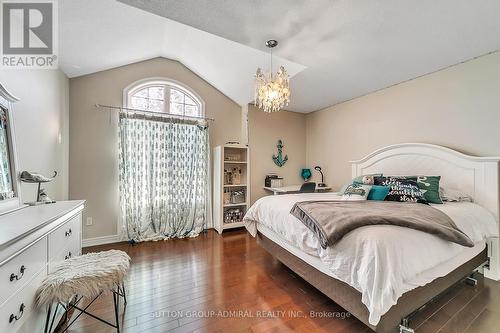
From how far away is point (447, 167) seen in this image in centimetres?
245

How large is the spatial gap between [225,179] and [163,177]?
109 centimetres

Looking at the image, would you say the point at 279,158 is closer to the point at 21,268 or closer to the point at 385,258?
the point at 385,258

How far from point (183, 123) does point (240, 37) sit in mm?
1839

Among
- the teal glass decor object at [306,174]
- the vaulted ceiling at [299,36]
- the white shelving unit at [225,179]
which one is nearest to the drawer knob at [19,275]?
the vaulted ceiling at [299,36]

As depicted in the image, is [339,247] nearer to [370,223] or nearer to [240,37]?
[370,223]

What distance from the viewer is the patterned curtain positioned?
3.11 m

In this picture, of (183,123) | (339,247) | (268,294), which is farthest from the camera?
(183,123)

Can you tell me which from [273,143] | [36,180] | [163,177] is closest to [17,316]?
[36,180]

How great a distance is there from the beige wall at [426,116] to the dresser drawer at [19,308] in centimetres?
394

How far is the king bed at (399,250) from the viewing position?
1206 mm

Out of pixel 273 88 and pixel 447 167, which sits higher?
pixel 273 88

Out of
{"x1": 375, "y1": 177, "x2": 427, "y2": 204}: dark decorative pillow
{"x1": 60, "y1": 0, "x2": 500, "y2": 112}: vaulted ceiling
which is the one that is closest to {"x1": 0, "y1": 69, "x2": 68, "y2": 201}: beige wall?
{"x1": 60, "y1": 0, "x2": 500, "y2": 112}: vaulted ceiling

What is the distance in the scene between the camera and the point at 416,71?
2.62 metres

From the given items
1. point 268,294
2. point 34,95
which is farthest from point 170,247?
point 34,95
